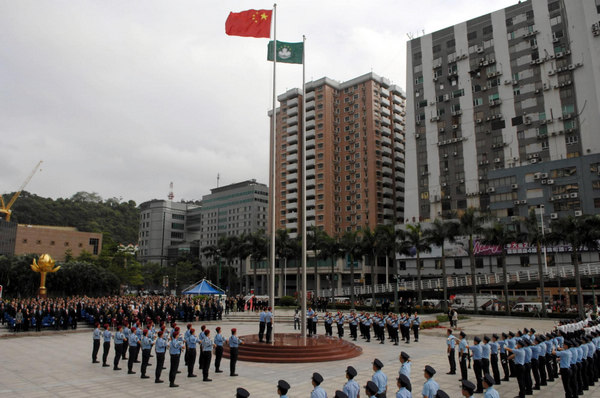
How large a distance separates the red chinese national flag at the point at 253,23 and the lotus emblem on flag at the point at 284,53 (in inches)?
36.2

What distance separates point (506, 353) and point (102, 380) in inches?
531

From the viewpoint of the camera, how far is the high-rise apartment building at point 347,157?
83125 mm

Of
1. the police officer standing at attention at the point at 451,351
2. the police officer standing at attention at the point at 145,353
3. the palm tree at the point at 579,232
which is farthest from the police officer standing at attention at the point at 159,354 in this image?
the palm tree at the point at 579,232

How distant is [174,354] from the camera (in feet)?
44.3

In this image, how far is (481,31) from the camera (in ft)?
224

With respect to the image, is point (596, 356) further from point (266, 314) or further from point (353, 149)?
point (353, 149)

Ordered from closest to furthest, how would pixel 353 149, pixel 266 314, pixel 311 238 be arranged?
pixel 266 314 < pixel 311 238 < pixel 353 149

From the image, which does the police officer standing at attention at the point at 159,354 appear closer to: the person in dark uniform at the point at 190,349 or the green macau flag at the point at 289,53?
the person in dark uniform at the point at 190,349

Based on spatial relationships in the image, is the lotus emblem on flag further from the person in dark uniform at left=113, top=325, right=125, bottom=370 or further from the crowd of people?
the crowd of people

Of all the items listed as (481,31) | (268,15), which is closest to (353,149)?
(481,31)

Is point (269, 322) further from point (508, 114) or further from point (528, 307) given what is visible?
point (508, 114)

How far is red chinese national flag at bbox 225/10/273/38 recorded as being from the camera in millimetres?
20109

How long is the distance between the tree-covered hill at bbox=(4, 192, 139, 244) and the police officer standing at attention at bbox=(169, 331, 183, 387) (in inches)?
2933

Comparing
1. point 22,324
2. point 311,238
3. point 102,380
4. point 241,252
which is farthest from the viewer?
point 241,252
